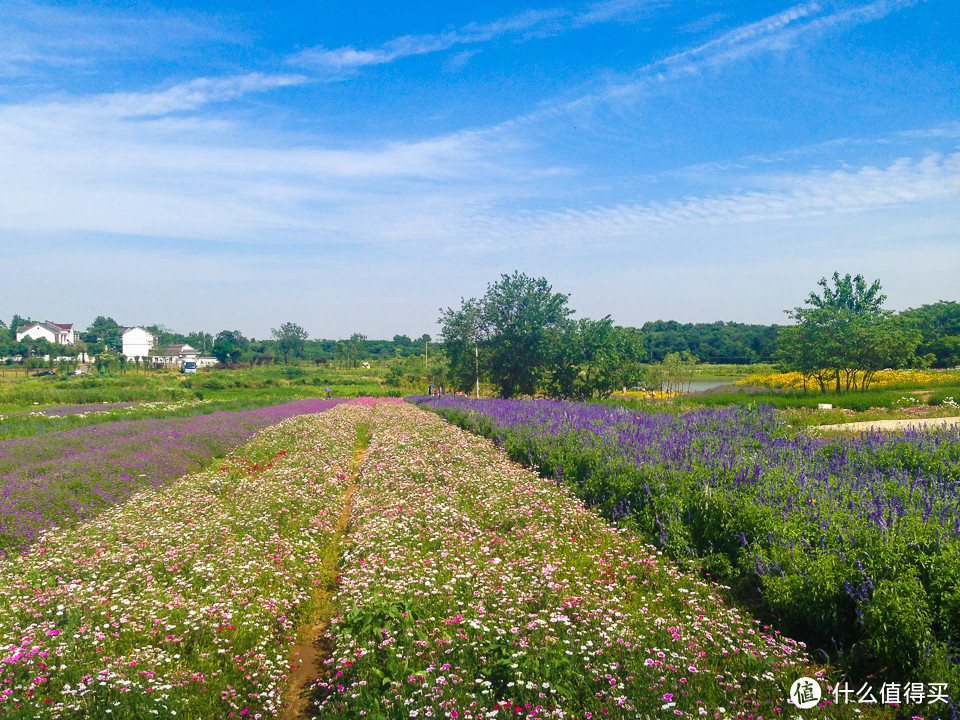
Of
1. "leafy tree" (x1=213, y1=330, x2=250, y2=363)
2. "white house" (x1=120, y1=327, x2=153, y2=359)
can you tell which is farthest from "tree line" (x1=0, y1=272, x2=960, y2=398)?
"white house" (x1=120, y1=327, x2=153, y2=359)

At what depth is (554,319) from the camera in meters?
36.5

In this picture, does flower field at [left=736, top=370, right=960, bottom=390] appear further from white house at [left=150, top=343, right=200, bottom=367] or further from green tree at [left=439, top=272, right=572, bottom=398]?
white house at [left=150, top=343, right=200, bottom=367]

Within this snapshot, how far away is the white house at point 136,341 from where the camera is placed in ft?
485

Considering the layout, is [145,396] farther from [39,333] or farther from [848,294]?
[39,333]

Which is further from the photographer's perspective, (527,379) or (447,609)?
(527,379)

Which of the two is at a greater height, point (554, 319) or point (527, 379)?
point (554, 319)

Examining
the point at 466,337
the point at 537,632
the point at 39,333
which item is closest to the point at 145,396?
the point at 466,337

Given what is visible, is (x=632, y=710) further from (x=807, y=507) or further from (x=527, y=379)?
(x=527, y=379)

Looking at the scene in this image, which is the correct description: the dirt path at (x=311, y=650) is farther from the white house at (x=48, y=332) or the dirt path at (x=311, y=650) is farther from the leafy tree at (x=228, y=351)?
the white house at (x=48, y=332)

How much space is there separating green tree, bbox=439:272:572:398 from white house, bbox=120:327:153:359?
469ft

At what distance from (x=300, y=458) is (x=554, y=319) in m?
24.6

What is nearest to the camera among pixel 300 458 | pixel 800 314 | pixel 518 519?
pixel 518 519

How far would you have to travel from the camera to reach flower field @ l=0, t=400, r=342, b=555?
8.95 metres

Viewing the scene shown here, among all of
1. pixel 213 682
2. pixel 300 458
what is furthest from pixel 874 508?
pixel 300 458
